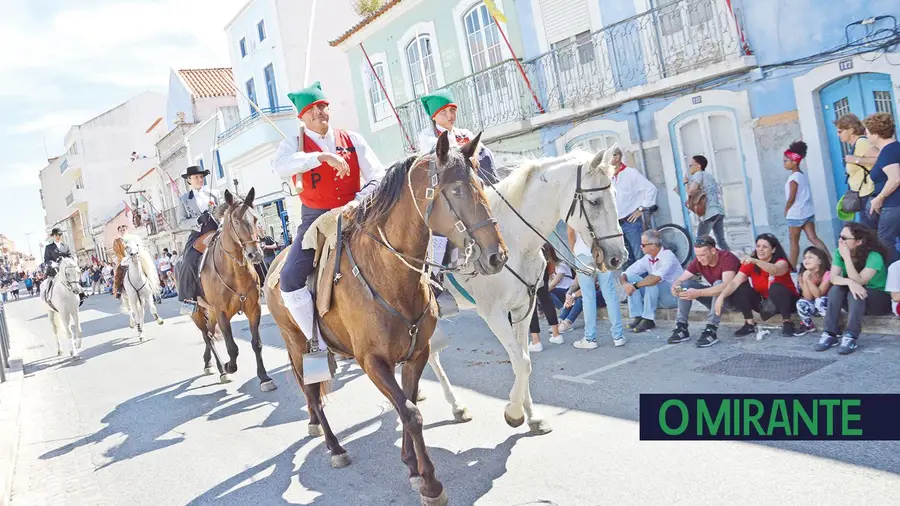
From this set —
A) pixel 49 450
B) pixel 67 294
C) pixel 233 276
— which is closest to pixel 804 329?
pixel 233 276

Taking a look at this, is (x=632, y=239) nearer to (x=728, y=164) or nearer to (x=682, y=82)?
(x=728, y=164)

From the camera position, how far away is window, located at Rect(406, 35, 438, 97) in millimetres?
16812

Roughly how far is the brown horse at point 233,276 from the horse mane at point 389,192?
389 cm

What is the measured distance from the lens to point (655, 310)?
9156 millimetres

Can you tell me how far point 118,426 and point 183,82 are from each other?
104 ft

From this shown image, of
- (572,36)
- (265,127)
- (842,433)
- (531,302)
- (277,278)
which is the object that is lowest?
(842,433)

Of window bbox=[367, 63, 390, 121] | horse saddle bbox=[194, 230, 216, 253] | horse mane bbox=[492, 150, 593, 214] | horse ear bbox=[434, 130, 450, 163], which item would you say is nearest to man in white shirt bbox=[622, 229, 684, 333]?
horse mane bbox=[492, 150, 593, 214]

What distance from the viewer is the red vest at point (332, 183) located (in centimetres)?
532

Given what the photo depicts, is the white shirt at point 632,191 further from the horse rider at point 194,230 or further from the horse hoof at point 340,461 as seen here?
the horse hoof at point 340,461

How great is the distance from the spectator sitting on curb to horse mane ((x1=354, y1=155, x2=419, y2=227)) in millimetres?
4821

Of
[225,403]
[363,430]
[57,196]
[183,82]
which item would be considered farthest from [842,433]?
[57,196]

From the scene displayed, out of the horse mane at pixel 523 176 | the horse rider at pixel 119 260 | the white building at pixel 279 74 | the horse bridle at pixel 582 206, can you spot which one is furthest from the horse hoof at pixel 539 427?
the white building at pixel 279 74

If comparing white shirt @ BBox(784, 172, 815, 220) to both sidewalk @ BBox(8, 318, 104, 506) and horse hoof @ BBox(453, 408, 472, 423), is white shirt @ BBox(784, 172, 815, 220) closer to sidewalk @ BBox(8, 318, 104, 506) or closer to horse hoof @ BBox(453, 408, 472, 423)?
horse hoof @ BBox(453, 408, 472, 423)

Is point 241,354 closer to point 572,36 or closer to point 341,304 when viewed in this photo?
point 341,304
